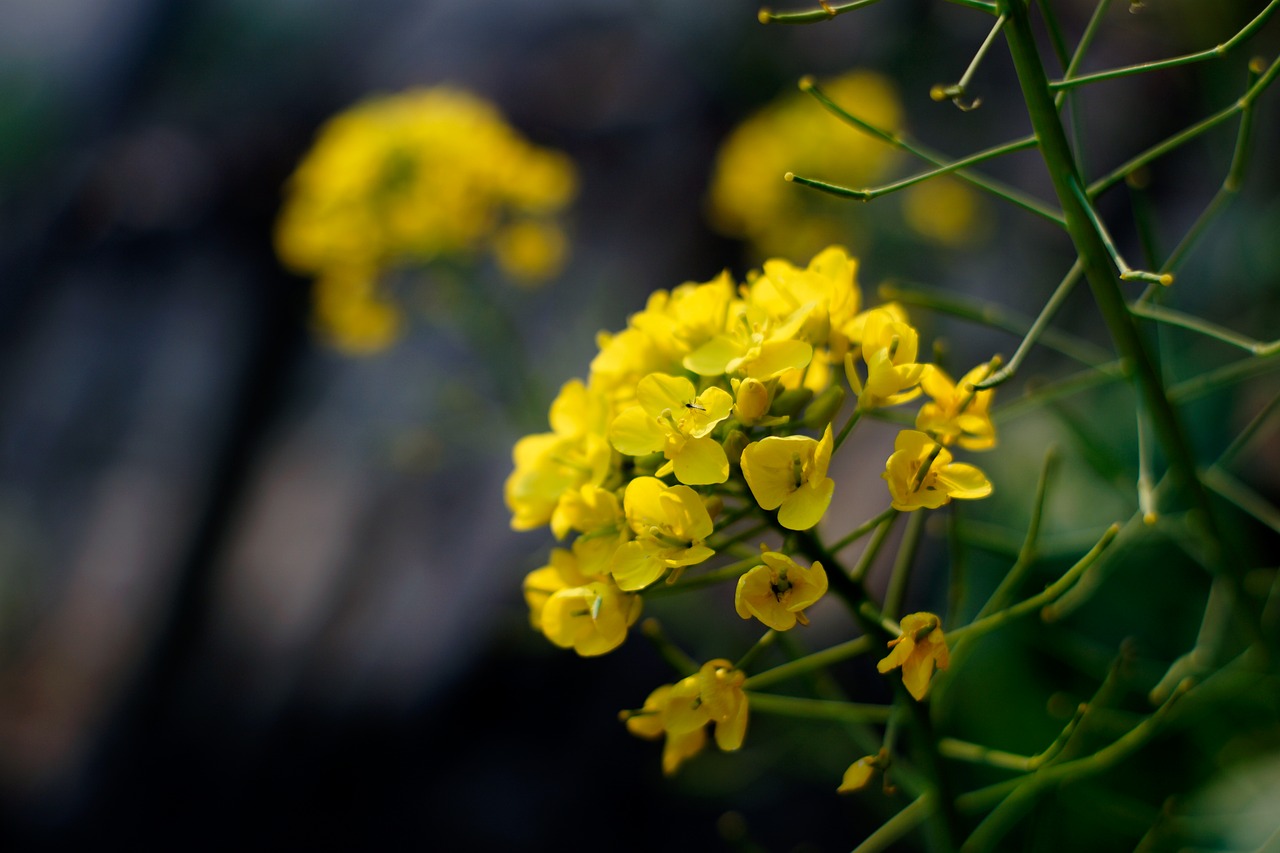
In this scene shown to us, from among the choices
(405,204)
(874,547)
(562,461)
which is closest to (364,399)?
(405,204)

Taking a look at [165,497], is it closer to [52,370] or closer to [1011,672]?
[52,370]

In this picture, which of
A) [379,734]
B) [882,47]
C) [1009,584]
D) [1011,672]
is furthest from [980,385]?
[882,47]

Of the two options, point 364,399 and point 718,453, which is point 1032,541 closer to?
point 718,453

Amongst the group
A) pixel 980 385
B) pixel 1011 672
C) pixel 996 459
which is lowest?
pixel 1011 672

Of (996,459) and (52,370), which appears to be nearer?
(996,459)

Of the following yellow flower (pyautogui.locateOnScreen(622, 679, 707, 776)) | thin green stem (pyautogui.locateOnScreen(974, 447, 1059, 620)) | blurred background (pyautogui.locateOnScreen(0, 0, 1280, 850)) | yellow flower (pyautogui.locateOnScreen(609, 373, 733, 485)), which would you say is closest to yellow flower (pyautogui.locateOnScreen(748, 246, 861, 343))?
yellow flower (pyautogui.locateOnScreen(609, 373, 733, 485))

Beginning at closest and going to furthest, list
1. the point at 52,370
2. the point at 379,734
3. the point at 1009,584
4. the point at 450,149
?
the point at 1009,584 < the point at 450,149 < the point at 379,734 < the point at 52,370
